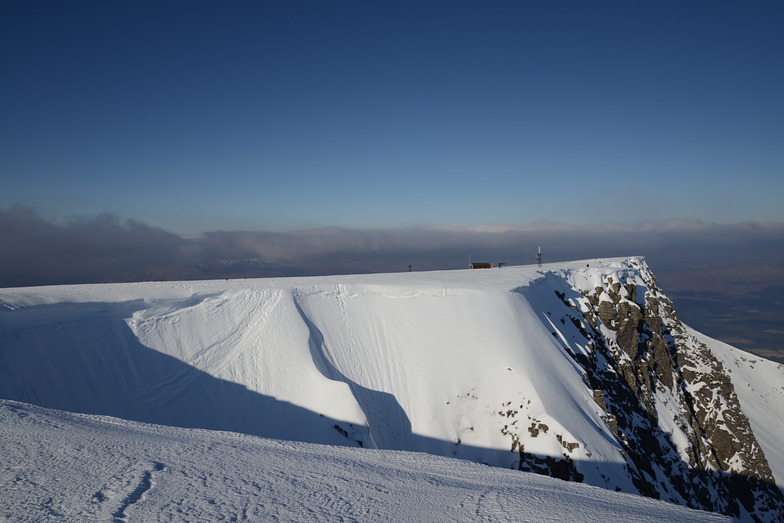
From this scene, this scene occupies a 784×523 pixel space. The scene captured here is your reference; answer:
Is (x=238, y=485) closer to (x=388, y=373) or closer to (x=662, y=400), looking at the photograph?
(x=388, y=373)

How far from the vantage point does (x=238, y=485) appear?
23.2ft

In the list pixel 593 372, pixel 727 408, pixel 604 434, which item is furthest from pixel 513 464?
pixel 727 408

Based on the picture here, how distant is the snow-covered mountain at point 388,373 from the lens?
20500 mm

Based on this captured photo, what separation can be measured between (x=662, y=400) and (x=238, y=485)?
4278 cm

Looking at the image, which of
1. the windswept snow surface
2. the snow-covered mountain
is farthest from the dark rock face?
the windswept snow surface

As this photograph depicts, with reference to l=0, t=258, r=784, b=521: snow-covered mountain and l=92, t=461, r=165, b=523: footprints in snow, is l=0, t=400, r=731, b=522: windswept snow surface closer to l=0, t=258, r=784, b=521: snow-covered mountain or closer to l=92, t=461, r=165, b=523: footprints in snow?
l=92, t=461, r=165, b=523: footprints in snow

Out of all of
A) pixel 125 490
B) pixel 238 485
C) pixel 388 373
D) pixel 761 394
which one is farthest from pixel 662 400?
pixel 125 490

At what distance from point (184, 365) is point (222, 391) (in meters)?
2.89

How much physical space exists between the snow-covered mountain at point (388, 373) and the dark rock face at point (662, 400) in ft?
0.80

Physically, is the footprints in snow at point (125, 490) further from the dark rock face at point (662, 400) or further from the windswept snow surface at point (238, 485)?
the dark rock face at point (662, 400)

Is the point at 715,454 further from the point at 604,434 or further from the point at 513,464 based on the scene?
the point at 513,464

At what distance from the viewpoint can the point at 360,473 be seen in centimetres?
812

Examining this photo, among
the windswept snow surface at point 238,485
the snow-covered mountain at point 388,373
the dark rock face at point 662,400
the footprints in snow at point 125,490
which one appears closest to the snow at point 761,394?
the dark rock face at point 662,400

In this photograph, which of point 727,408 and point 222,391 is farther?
point 727,408
